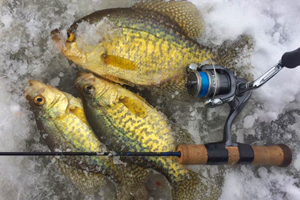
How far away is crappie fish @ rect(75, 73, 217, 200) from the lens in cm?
Result: 225

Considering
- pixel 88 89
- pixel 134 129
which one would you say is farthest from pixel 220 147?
pixel 88 89

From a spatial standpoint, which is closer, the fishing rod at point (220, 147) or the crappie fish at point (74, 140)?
the fishing rod at point (220, 147)

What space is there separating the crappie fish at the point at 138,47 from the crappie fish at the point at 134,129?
0.21 m

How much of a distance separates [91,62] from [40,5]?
93 centimetres

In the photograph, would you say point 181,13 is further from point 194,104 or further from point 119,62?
point 194,104

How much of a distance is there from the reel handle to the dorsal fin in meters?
1.09

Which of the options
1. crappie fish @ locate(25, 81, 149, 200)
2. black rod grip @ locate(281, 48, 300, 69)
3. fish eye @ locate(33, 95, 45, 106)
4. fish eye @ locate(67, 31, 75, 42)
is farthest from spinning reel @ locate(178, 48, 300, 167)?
fish eye @ locate(33, 95, 45, 106)

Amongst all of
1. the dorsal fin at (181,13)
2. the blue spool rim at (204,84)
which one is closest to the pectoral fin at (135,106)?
the blue spool rim at (204,84)

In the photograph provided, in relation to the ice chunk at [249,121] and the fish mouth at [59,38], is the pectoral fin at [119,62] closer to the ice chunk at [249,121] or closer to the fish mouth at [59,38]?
the fish mouth at [59,38]

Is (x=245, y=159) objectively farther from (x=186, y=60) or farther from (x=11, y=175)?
(x=11, y=175)

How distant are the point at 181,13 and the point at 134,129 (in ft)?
4.01

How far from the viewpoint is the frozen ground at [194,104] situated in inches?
96.4

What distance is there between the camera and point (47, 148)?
250 cm

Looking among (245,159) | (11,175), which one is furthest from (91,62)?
(245,159)
